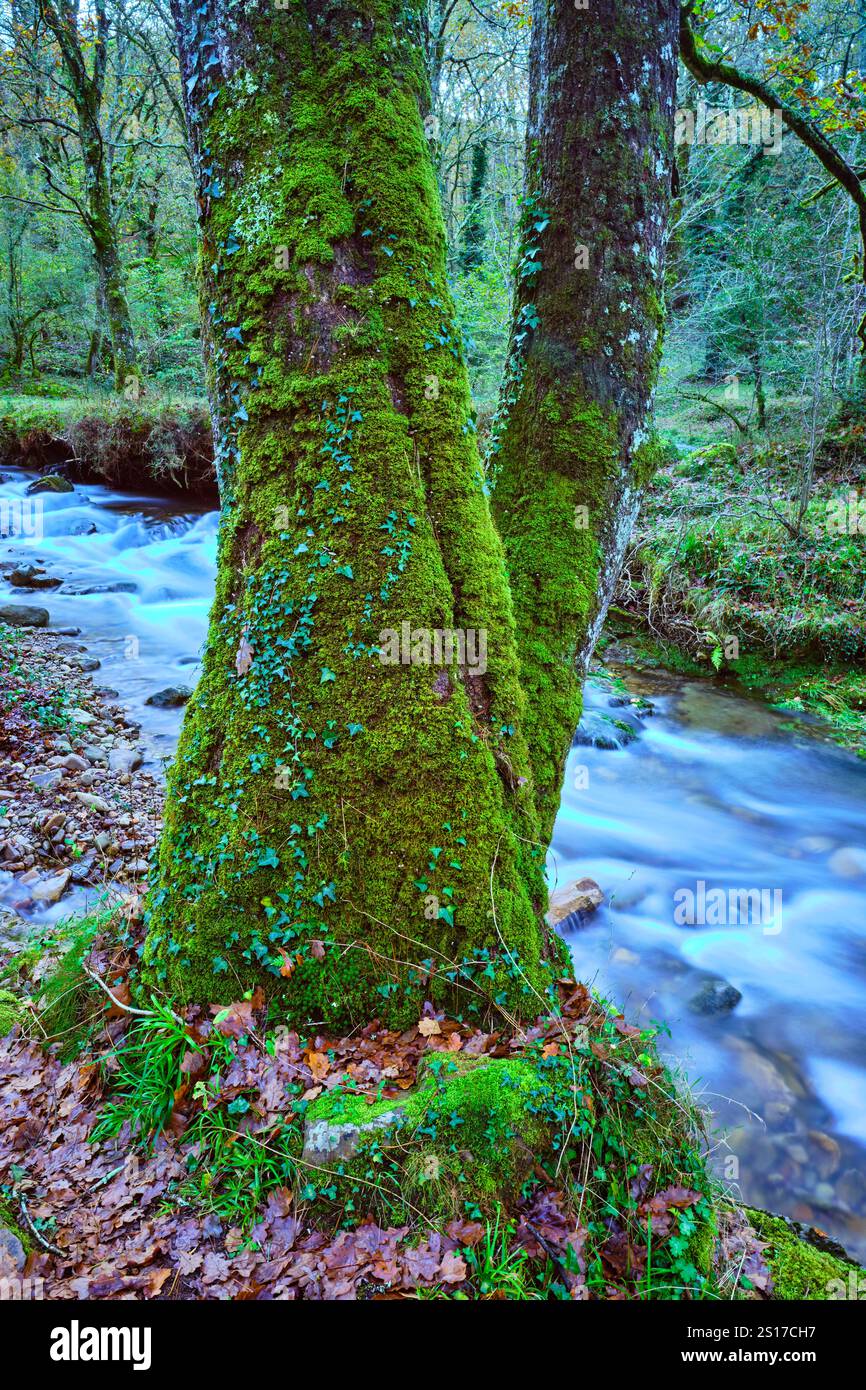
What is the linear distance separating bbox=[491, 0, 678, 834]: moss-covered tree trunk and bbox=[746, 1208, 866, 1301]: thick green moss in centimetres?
176

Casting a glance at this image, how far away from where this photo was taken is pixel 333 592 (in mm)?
2715

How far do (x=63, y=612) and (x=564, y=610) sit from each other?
1011 centimetres

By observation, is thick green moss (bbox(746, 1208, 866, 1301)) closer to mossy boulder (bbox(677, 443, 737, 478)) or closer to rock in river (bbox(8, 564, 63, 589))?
rock in river (bbox(8, 564, 63, 589))

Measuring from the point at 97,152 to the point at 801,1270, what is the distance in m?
20.5

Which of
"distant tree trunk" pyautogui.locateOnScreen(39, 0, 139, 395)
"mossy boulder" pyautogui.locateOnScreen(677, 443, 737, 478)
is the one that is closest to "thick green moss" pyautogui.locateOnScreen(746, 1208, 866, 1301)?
"mossy boulder" pyautogui.locateOnScreen(677, 443, 737, 478)

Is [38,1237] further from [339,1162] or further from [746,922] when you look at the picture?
[746,922]

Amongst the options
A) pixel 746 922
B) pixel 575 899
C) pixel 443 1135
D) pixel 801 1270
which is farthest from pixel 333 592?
pixel 746 922

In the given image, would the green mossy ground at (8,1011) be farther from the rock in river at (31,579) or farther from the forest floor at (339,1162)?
the rock in river at (31,579)

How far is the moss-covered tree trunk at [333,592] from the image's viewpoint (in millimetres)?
2674

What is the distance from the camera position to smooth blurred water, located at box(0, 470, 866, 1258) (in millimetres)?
4480

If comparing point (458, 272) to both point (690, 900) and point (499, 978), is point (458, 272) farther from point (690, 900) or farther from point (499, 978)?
point (499, 978)

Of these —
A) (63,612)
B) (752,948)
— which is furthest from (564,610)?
(63,612)

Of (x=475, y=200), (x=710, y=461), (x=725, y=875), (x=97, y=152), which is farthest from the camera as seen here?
(x=475, y=200)

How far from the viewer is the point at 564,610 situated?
134 inches
